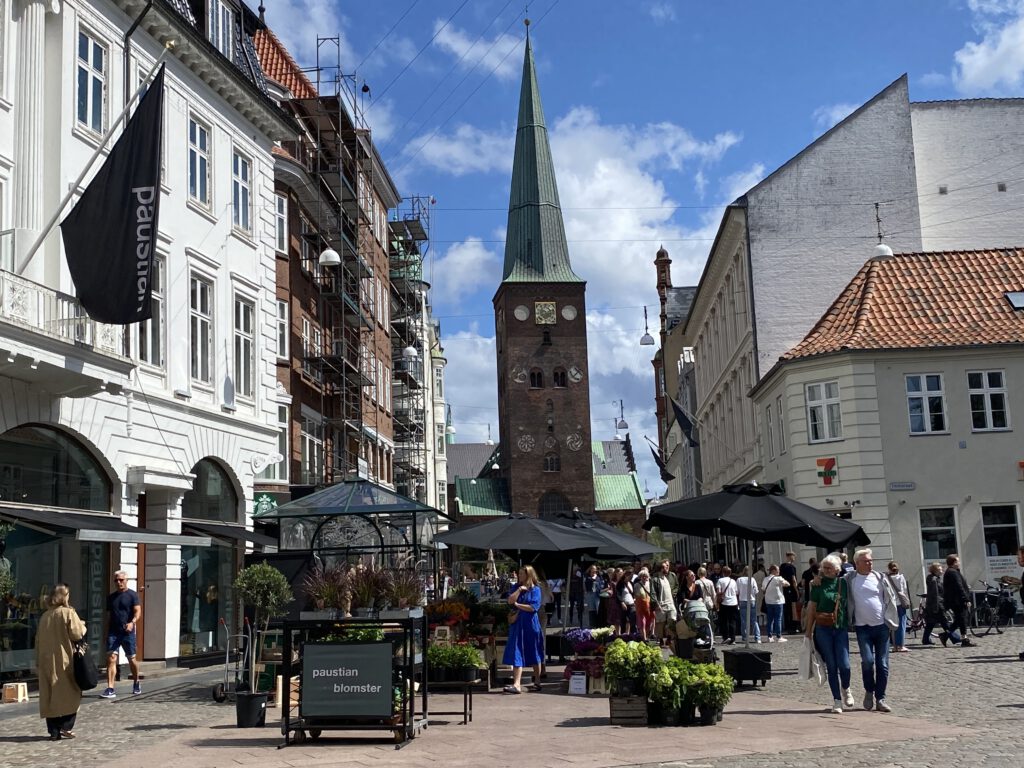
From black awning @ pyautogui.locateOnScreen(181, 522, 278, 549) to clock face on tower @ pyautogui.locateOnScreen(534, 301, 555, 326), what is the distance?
3016 inches

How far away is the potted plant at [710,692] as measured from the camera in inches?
501

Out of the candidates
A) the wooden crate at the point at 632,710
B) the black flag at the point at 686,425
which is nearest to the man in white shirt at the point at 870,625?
the wooden crate at the point at 632,710

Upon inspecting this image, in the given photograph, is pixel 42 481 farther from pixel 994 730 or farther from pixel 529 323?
pixel 529 323

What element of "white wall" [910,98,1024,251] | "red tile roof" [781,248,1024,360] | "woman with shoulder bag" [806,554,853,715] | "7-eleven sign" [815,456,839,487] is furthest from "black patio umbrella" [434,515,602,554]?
"white wall" [910,98,1024,251]

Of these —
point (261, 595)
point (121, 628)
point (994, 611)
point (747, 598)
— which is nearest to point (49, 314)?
point (121, 628)

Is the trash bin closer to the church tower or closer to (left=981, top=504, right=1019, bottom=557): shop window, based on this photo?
(left=981, top=504, right=1019, bottom=557): shop window

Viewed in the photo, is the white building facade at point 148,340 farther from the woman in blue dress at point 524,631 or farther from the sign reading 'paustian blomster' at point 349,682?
the sign reading 'paustian blomster' at point 349,682

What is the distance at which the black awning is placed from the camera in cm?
2391

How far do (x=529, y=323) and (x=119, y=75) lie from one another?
80844mm

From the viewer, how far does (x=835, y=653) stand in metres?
14.1

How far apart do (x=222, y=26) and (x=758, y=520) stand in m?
15.7

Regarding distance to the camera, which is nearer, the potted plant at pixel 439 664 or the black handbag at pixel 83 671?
the black handbag at pixel 83 671

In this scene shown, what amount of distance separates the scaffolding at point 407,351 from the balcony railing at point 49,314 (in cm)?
3633

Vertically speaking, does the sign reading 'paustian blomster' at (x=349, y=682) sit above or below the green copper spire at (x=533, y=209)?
below
